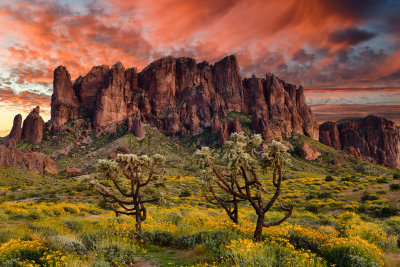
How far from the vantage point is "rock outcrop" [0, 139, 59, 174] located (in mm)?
74125

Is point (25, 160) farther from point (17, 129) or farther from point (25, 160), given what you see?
point (17, 129)

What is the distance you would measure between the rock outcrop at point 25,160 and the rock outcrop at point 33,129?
73.1 metres

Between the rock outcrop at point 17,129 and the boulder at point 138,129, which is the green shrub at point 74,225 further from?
the rock outcrop at point 17,129

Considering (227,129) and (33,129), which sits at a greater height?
(33,129)

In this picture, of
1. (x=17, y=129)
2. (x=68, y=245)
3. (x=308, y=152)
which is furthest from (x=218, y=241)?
(x=17, y=129)

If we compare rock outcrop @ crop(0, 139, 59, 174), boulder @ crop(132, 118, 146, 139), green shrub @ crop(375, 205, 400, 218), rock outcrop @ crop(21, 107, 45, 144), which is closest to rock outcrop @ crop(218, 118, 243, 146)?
boulder @ crop(132, 118, 146, 139)

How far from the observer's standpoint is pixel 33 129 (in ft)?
480

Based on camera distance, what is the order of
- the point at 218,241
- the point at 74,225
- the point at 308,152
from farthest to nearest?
the point at 308,152 → the point at 74,225 → the point at 218,241

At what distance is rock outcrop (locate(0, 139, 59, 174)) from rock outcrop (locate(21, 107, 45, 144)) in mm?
73061

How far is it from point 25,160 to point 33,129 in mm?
84029

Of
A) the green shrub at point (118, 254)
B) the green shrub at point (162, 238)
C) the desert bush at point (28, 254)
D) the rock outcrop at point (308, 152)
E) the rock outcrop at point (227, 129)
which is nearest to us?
the desert bush at point (28, 254)

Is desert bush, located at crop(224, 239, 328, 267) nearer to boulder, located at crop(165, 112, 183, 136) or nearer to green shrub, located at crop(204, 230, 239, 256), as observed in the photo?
green shrub, located at crop(204, 230, 239, 256)

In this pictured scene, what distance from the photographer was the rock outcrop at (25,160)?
74125 mm

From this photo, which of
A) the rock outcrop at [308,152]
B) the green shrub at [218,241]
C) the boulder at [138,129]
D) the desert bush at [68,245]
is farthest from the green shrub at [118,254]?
the boulder at [138,129]
